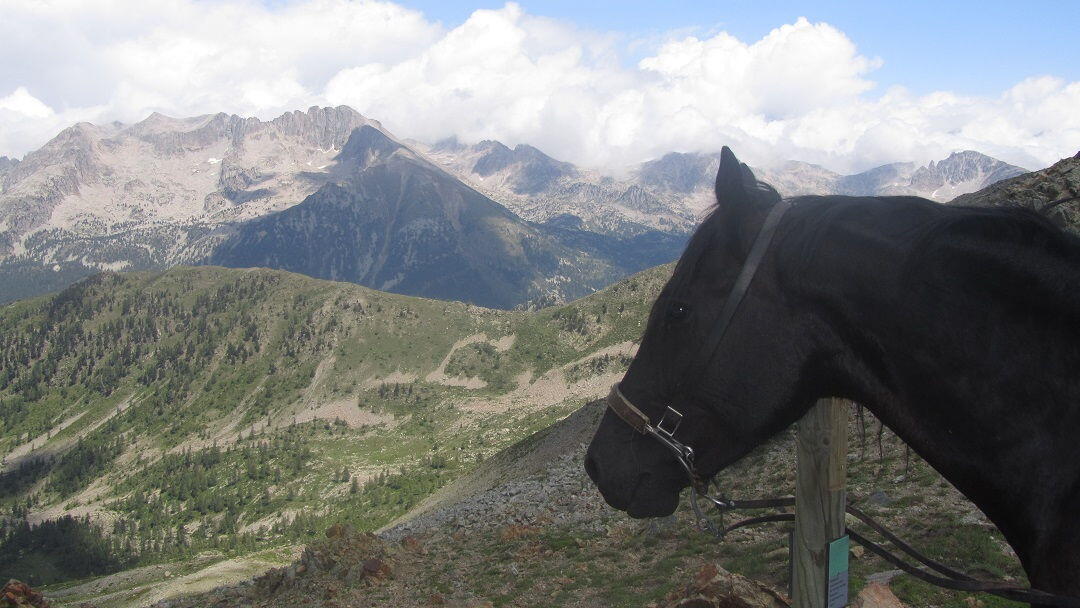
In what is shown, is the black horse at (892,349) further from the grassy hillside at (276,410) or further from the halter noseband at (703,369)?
the grassy hillside at (276,410)

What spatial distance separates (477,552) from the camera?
1934cm

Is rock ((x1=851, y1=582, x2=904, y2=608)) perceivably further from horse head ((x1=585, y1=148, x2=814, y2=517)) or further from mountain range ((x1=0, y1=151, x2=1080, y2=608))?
horse head ((x1=585, y1=148, x2=814, y2=517))

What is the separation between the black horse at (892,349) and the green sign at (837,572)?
56.5 inches

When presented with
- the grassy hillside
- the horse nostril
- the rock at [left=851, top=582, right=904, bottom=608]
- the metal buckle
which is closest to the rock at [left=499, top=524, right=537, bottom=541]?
the rock at [left=851, top=582, right=904, bottom=608]

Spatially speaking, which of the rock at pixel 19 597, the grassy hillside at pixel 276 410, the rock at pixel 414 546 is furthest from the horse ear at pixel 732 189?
the grassy hillside at pixel 276 410

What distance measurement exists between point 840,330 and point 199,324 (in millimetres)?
228985

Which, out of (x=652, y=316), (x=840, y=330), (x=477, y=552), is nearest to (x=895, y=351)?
(x=840, y=330)

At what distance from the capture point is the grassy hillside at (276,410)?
363ft

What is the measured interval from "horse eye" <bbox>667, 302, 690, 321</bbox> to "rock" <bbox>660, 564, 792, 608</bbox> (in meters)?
6.82

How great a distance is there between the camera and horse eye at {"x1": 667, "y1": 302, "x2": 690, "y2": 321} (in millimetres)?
2502

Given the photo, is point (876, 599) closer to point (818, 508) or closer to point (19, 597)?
point (818, 508)

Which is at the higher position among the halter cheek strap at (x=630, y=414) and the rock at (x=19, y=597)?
the halter cheek strap at (x=630, y=414)

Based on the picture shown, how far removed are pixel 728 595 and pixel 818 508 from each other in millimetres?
5068

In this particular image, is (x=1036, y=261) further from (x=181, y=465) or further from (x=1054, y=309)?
(x=181, y=465)
